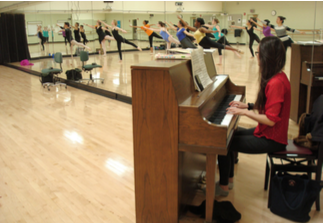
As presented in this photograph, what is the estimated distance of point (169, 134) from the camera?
2.09 m

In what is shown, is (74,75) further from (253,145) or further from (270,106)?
(270,106)

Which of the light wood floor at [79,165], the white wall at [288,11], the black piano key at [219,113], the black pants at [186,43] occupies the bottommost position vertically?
the light wood floor at [79,165]

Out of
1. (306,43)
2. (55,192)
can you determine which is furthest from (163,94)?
(306,43)

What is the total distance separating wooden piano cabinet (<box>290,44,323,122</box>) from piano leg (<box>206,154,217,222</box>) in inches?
95.0

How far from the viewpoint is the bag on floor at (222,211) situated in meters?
2.37

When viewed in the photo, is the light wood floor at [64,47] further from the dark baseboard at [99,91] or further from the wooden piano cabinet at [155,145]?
the wooden piano cabinet at [155,145]

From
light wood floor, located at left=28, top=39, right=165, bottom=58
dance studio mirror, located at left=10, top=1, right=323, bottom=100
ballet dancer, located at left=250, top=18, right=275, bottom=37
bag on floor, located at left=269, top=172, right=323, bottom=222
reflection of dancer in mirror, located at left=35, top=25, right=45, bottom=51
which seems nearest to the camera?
bag on floor, located at left=269, top=172, right=323, bottom=222

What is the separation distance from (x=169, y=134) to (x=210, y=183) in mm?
471

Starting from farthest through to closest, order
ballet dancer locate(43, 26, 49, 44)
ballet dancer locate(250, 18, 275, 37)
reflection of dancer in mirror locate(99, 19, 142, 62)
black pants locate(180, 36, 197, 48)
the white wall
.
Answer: ballet dancer locate(43, 26, 49, 44)
reflection of dancer in mirror locate(99, 19, 142, 62)
black pants locate(180, 36, 197, 48)
ballet dancer locate(250, 18, 275, 37)
the white wall

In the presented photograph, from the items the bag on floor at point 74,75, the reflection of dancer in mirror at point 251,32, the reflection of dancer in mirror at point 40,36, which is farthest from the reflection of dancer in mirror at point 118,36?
the reflection of dancer in mirror at point 40,36

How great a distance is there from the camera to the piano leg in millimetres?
2094

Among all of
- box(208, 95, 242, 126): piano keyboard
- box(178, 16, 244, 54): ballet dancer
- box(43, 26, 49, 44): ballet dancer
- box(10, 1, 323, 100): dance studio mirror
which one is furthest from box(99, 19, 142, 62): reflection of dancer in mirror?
box(43, 26, 49, 44): ballet dancer

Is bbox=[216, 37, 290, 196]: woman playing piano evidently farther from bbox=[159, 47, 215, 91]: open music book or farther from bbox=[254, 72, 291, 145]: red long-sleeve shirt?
bbox=[159, 47, 215, 91]: open music book

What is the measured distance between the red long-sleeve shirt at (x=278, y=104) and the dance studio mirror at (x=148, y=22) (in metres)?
1.96
